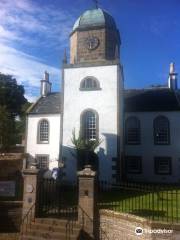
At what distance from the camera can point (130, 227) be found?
12.0 m

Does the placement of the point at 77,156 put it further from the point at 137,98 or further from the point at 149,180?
the point at 137,98

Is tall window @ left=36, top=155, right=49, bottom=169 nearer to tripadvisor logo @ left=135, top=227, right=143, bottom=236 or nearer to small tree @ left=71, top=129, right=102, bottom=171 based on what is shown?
small tree @ left=71, top=129, right=102, bottom=171

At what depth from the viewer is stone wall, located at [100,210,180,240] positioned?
10875mm

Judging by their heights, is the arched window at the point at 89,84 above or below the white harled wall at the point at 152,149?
above

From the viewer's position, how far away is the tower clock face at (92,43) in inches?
1058

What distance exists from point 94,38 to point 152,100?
376 inches

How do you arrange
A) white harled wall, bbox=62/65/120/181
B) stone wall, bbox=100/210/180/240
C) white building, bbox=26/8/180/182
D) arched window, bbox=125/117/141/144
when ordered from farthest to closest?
arched window, bbox=125/117/141/144, white building, bbox=26/8/180/182, white harled wall, bbox=62/65/120/181, stone wall, bbox=100/210/180/240

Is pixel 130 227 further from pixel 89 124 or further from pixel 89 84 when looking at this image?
pixel 89 84

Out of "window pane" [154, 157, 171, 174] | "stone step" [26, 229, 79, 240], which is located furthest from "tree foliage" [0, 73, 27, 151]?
"stone step" [26, 229, 79, 240]

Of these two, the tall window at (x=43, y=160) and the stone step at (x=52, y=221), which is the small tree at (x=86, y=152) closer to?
the tall window at (x=43, y=160)

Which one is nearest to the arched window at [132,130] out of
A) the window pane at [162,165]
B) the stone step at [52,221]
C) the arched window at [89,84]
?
the window pane at [162,165]

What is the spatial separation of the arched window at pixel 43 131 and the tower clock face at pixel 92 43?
8.81m

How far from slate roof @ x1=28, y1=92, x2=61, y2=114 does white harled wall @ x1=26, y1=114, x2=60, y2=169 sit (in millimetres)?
494

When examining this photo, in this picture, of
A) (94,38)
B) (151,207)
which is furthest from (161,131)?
(151,207)
